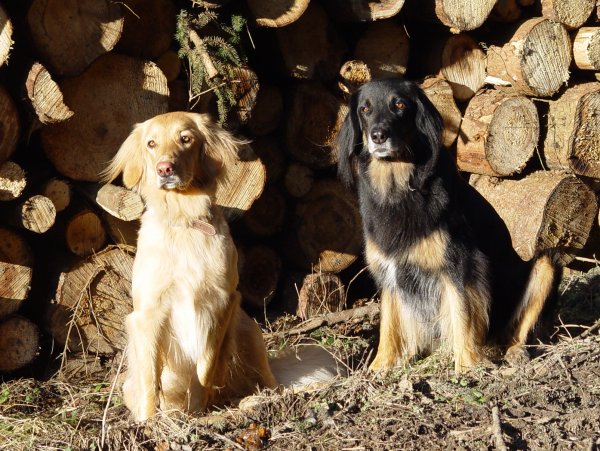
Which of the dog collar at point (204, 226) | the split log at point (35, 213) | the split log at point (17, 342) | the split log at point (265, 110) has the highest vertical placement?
the split log at point (265, 110)

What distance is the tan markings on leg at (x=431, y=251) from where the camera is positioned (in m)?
4.59

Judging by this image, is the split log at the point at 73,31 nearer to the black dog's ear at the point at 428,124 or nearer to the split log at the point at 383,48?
the black dog's ear at the point at 428,124

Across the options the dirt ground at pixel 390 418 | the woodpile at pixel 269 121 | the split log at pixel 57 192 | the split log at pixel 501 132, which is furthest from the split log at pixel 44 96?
the split log at pixel 501 132

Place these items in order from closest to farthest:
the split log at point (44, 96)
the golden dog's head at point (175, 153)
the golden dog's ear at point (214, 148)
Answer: the golden dog's head at point (175, 153)
the golden dog's ear at point (214, 148)
the split log at point (44, 96)

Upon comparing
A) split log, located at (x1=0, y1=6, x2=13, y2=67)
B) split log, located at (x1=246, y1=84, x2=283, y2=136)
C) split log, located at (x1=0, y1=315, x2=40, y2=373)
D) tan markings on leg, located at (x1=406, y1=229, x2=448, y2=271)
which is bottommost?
split log, located at (x1=0, y1=315, x2=40, y2=373)

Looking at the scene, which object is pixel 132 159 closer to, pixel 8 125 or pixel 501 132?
pixel 8 125

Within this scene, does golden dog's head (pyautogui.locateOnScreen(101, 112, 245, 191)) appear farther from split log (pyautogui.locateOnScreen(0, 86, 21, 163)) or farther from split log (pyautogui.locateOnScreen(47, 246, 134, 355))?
split log (pyautogui.locateOnScreen(47, 246, 134, 355))

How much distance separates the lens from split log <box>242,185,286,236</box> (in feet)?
19.6

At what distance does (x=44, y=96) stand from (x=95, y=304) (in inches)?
54.4

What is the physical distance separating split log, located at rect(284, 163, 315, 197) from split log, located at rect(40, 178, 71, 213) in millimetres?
1663

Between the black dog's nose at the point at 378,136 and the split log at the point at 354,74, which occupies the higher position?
the split log at the point at 354,74

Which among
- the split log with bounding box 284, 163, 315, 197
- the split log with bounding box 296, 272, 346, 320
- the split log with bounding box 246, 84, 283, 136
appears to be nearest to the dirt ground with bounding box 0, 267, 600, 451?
the split log with bounding box 296, 272, 346, 320

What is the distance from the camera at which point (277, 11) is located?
17.1ft

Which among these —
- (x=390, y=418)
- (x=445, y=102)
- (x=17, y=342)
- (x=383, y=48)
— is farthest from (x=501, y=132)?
(x=17, y=342)
